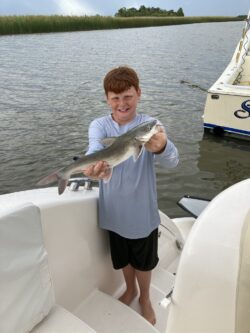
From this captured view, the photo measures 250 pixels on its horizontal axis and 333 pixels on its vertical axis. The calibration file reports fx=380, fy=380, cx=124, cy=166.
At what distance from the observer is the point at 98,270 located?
2.63 metres

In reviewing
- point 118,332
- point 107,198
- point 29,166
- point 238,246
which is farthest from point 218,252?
point 29,166

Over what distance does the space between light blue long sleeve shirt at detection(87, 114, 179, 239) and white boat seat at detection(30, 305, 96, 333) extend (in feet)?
1.87

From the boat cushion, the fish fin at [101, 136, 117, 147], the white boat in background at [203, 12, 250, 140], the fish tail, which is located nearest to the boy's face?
the fish fin at [101, 136, 117, 147]

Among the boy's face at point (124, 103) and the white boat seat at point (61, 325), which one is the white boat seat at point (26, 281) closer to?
the white boat seat at point (61, 325)

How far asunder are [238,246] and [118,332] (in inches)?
51.7

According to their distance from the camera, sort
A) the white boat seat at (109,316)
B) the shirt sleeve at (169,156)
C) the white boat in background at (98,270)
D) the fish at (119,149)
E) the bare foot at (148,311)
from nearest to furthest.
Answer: the white boat in background at (98,270)
the fish at (119,149)
the shirt sleeve at (169,156)
the white boat seat at (109,316)
the bare foot at (148,311)

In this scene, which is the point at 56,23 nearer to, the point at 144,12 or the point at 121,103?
the point at 121,103

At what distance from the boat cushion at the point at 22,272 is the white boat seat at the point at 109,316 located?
0.48 meters

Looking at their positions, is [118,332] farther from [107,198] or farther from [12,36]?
[12,36]

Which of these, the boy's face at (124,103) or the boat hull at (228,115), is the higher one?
the boy's face at (124,103)

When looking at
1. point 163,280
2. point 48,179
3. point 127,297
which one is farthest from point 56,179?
point 163,280

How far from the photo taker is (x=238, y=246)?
1.35 metres

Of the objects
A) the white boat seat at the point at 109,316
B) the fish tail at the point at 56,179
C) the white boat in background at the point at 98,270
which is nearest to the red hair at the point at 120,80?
the fish tail at the point at 56,179

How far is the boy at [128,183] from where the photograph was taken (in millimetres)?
2127
